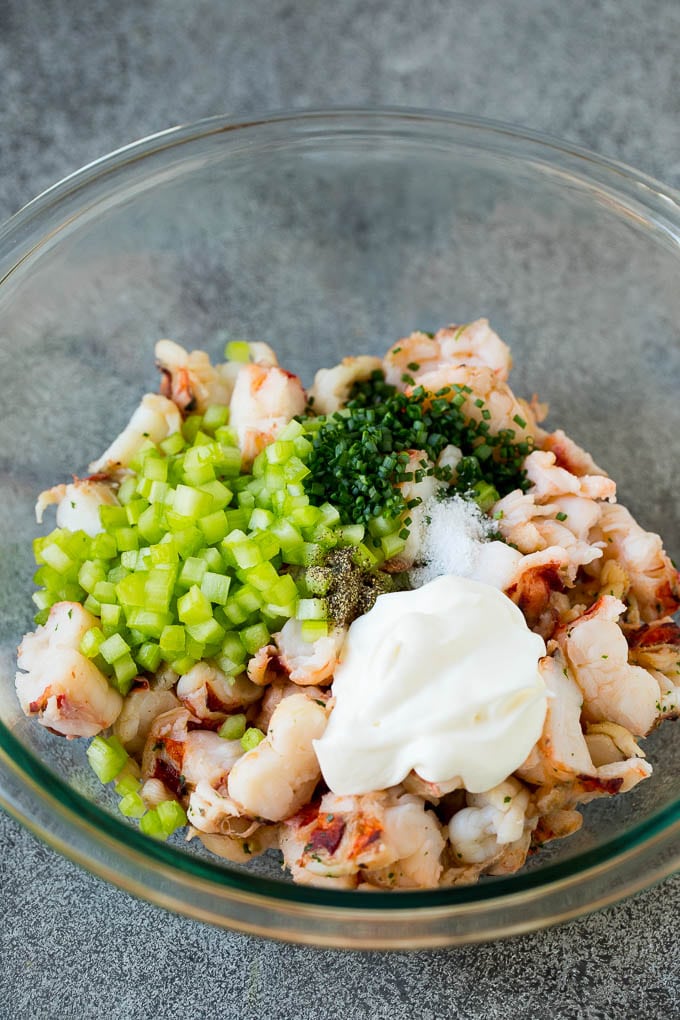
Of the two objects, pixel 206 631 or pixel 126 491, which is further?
pixel 126 491

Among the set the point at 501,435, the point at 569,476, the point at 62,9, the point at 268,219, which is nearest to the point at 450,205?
the point at 268,219

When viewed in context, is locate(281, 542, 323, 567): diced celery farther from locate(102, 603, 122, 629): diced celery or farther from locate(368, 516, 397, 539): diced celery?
locate(102, 603, 122, 629): diced celery

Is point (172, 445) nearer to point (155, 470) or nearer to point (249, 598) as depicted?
point (155, 470)

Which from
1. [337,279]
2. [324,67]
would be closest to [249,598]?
[337,279]

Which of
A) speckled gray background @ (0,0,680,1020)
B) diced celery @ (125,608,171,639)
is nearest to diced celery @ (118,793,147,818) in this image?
diced celery @ (125,608,171,639)

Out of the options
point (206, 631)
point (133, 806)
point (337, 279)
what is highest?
point (337, 279)

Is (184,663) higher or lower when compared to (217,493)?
lower
